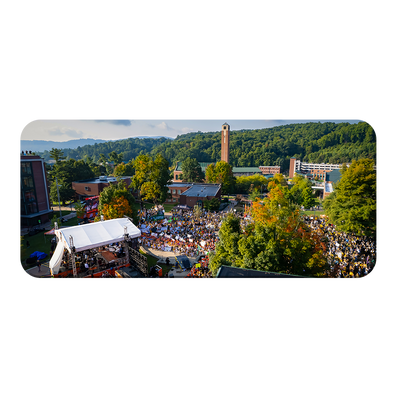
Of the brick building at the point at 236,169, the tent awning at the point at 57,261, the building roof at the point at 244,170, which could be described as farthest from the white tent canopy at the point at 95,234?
the building roof at the point at 244,170

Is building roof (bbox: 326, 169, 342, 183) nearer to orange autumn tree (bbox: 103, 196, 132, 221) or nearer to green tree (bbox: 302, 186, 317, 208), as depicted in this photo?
green tree (bbox: 302, 186, 317, 208)

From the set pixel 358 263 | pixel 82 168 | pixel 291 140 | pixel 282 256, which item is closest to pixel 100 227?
pixel 82 168

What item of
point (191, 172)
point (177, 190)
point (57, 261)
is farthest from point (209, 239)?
point (57, 261)

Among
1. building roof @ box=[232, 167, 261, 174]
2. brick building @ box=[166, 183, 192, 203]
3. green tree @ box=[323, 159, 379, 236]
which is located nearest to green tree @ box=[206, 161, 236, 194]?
building roof @ box=[232, 167, 261, 174]

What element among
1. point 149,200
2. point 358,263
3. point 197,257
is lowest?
point 197,257

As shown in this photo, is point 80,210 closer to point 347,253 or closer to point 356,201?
point 347,253

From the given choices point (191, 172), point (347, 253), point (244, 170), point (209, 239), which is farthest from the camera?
point (191, 172)

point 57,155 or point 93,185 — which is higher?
point 57,155

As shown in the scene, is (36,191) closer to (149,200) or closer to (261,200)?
(149,200)
